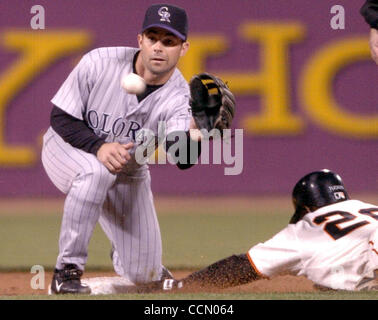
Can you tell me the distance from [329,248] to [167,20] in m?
1.51

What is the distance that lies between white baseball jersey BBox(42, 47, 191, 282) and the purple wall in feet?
10.5

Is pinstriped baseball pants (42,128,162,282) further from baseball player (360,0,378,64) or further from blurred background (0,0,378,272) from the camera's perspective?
blurred background (0,0,378,272)

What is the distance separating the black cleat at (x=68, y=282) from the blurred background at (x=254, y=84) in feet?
12.7

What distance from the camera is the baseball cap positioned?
4945 millimetres

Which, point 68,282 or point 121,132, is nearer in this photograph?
point 68,282

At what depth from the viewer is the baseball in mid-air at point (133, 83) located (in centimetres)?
498

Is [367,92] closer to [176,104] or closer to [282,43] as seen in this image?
[282,43]

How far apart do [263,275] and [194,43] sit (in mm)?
4518

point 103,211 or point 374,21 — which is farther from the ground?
point 374,21

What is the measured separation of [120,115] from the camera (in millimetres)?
5145

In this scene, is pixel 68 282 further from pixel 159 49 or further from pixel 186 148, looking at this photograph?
pixel 159 49

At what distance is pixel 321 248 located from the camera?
4.42 metres

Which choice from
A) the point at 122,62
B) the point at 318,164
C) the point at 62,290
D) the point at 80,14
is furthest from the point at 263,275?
the point at 80,14

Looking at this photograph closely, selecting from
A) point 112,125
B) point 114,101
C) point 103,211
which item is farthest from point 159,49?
point 103,211
